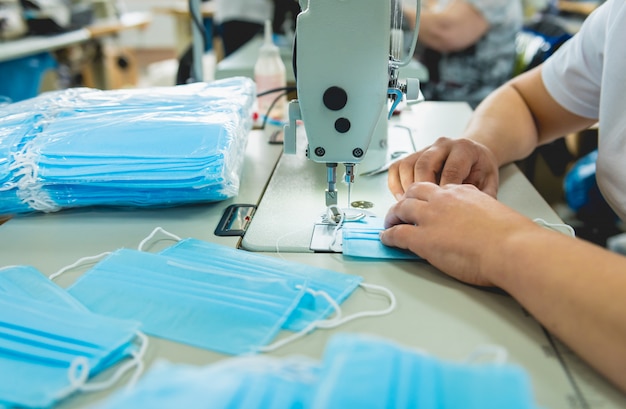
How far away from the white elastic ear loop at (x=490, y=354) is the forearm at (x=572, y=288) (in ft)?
0.26

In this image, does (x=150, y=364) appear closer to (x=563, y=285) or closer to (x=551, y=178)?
(x=563, y=285)

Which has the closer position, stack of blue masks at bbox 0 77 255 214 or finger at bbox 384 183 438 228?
finger at bbox 384 183 438 228

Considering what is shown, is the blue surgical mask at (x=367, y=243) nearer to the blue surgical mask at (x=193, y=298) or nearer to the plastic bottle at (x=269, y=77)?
the blue surgical mask at (x=193, y=298)

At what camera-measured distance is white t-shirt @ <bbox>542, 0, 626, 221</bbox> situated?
90cm

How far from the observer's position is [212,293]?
23.5 inches

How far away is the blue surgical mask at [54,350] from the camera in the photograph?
46 cm

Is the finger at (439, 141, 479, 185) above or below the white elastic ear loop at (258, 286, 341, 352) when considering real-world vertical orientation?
above

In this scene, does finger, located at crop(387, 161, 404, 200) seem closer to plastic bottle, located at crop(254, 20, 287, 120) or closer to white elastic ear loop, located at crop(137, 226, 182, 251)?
white elastic ear loop, located at crop(137, 226, 182, 251)

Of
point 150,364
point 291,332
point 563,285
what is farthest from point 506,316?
point 150,364

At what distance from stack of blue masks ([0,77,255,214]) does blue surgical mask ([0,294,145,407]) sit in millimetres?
283

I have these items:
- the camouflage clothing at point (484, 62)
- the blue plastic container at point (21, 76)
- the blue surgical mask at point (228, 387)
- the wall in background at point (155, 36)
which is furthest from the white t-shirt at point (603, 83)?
the wall in background at point (155, 36)

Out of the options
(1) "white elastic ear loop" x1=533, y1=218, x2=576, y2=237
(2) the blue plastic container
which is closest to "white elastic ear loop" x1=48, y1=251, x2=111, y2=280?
(1) "white elastic ear loop" x1=533, y1=218, x2=576, y2=237

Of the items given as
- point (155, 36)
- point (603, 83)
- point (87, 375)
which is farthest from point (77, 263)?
point (155, 36)

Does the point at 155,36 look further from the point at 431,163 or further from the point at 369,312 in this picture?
the point at 369,312
